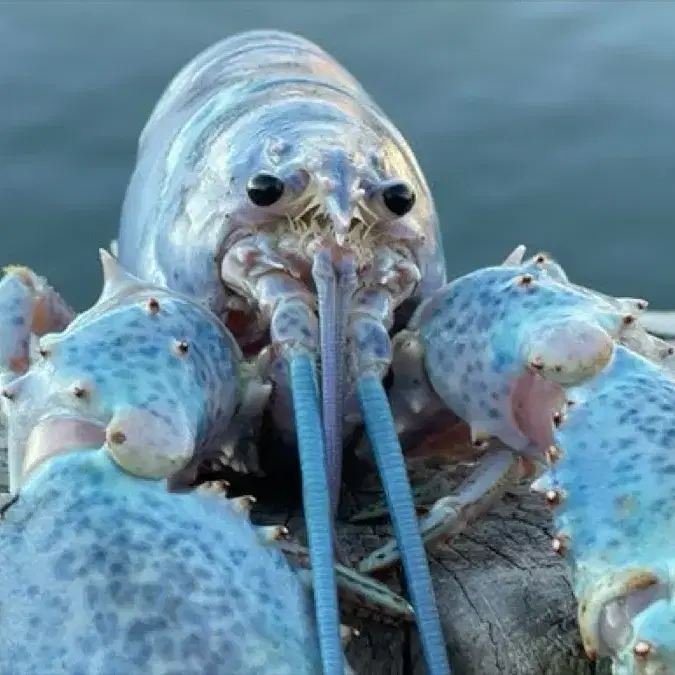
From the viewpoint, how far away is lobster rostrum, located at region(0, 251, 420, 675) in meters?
1.95

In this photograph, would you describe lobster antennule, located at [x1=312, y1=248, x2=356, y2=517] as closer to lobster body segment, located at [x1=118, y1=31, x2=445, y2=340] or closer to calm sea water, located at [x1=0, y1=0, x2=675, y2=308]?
lobster body segment, located at [x1=118, y1=31, x2=445, y2=340]

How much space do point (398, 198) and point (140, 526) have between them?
99 cm

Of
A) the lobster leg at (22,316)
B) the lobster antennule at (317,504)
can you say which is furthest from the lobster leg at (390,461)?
the lobster leg at (22,316)

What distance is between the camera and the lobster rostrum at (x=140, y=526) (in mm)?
1954

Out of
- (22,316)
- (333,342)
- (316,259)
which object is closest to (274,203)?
(316,259)

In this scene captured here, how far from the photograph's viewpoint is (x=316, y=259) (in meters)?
2.71

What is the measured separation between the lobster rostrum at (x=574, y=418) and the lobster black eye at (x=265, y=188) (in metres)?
0.42

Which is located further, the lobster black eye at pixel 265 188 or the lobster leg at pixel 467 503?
the lobster black eye at pixel 265 188

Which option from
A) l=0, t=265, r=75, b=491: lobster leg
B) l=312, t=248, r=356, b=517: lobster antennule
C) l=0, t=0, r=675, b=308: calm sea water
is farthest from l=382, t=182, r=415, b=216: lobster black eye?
l=0, t=0, r=675, b=308: calm sea water

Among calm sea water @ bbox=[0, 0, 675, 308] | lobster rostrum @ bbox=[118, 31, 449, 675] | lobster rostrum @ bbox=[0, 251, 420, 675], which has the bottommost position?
lobster rostrum @ bbox=[0, 251, 420, 675]

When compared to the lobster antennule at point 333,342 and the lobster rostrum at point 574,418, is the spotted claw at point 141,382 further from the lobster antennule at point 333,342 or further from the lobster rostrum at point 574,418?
the lobster rostrum at point 574,418

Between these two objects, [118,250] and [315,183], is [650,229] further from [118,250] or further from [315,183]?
[315,183]

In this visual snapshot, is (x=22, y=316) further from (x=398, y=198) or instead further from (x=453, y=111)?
(x=453, y=111)

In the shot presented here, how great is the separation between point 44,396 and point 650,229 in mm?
4079
